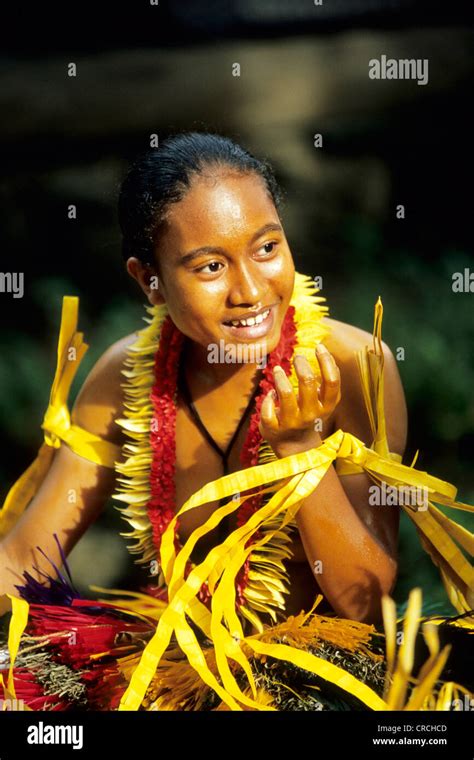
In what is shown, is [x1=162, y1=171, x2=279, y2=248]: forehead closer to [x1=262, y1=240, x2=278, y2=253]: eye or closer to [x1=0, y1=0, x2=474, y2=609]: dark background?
[x1=262, y1=240, x2=278, y2=253]: eye

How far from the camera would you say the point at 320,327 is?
1.84 metres

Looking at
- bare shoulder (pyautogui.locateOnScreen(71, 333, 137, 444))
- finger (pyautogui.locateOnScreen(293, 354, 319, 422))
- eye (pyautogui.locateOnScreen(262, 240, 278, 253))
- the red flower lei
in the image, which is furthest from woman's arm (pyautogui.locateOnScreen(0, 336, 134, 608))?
finger (pyautogui.locateOnScreen(293, 354, 319, 422))

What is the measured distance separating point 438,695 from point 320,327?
65cm

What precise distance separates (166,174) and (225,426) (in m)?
0.46

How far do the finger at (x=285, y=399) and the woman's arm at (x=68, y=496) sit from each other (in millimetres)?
508

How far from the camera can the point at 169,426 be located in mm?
1864

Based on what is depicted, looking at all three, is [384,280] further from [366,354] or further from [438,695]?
[438,695]

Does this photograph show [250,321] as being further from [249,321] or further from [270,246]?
[270,246]

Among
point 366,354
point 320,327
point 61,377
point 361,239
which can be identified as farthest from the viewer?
point 361,239

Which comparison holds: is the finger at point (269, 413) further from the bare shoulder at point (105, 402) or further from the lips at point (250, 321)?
the bare shoulder at point (105, 402)

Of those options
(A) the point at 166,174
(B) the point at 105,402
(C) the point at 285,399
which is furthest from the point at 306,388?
(B) the point at 105,402
